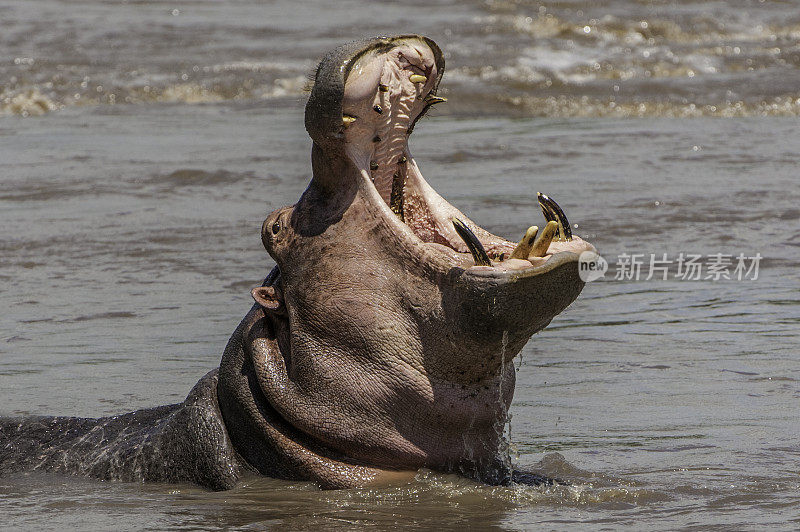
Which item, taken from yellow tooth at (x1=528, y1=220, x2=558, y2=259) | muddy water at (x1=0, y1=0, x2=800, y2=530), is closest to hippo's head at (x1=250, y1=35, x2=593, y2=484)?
yellow tooth at (x1=528, y1=220, x2=558, y2=259)

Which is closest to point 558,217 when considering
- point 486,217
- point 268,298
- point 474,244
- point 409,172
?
point 474,244

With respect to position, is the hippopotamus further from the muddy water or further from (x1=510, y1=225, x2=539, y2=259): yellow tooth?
the muddy water

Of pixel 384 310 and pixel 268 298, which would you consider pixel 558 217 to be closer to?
pixel 384 310

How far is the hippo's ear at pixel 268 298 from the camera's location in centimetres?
419

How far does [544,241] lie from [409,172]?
0.65 metres

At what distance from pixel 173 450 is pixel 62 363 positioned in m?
2.15

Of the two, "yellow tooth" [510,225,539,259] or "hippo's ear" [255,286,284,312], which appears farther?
"hippo's ear" [255,286,284,312]

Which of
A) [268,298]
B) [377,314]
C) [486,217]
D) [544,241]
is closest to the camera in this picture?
[544,241]

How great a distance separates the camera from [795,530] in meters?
3.92

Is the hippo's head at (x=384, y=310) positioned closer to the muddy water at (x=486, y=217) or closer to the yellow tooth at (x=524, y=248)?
the yellow tooth at (x=524, y=248)

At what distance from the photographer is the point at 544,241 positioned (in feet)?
12.6

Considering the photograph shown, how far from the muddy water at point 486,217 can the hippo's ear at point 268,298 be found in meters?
0.56

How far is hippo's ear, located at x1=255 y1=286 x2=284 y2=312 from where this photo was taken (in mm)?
4191

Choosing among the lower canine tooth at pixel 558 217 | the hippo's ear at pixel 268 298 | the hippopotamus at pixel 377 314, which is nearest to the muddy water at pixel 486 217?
the hippopotamus at pixel 377 314
